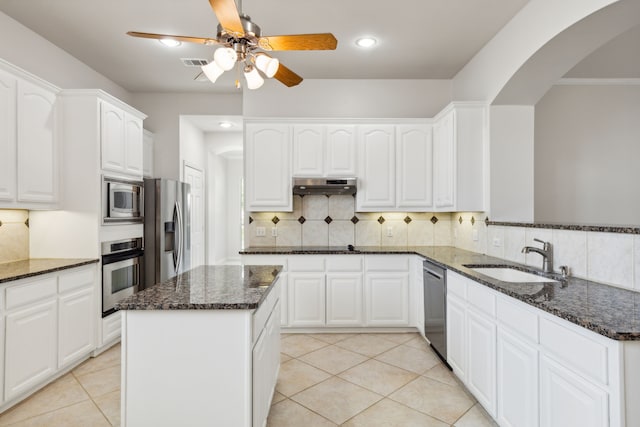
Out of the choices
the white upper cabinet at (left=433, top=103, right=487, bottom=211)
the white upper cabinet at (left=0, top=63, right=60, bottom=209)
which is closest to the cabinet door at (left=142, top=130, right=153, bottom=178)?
the white upper cabinet at (left=0, top=63, right=60, bottom=209)

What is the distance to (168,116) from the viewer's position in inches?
192

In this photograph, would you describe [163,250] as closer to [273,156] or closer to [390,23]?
[273,156]

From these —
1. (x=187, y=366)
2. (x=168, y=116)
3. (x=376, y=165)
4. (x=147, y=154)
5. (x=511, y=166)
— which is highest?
(x=168, y=116)

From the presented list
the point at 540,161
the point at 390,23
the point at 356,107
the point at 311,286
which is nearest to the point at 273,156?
the point at 356,107

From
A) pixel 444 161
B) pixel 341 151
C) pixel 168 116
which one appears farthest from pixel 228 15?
pixel 168 116

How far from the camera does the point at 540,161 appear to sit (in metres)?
3.98

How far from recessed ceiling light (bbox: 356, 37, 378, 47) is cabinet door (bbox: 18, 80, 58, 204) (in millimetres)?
2811

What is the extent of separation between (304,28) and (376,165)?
1.59m

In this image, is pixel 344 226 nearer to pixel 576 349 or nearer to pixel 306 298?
pixel 306 298

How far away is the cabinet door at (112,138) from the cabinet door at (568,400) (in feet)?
12.0

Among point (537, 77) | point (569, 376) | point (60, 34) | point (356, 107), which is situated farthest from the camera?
point (356, 107)

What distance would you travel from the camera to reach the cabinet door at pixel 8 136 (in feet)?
8.30

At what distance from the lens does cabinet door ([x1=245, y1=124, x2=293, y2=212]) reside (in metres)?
3.90

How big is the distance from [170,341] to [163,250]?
2622 mm
